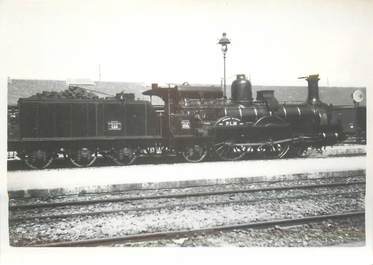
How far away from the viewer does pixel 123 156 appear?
3.35m

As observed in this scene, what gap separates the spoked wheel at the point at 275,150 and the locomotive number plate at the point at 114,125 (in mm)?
1316

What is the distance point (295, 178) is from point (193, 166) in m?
0.88

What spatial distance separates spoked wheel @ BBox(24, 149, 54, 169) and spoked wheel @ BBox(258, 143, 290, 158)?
1.89 meters

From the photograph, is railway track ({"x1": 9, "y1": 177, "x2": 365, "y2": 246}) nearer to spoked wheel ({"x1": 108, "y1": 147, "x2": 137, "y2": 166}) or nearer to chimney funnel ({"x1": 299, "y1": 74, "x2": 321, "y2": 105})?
spoked wheel ({"x1": 108, "y1": 147, "x2": 137, "y2": 166})

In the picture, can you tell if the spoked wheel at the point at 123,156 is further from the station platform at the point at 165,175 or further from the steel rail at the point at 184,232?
the steel rail at the point at 184,232

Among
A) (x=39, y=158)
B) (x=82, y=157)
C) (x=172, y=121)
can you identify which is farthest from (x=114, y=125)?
(x=39, y=158)

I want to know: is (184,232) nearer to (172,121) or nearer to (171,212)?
(171,212)

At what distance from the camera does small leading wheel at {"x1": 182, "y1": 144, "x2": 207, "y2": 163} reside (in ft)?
10.9

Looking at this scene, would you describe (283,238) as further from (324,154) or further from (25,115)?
(25,115)

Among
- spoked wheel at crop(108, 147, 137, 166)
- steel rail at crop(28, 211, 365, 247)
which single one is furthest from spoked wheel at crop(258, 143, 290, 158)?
spoked wheel at crop(108, 147, 137, 166)

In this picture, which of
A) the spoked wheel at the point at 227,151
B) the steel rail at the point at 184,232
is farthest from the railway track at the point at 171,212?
the spoked wheel at the point at 227,151

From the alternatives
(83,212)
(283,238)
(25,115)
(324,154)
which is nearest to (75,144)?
(25,115)

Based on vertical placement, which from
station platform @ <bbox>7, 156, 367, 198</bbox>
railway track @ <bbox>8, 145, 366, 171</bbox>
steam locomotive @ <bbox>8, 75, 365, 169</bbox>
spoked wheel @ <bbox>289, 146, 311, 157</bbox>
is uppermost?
steam locomotive @ <bbox>8, 75, 365, 169</bbox>

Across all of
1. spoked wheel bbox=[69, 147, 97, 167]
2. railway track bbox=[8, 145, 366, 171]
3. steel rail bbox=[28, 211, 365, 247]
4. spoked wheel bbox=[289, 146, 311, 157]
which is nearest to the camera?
steel rail bbox=[28, 211, 365, 247]
